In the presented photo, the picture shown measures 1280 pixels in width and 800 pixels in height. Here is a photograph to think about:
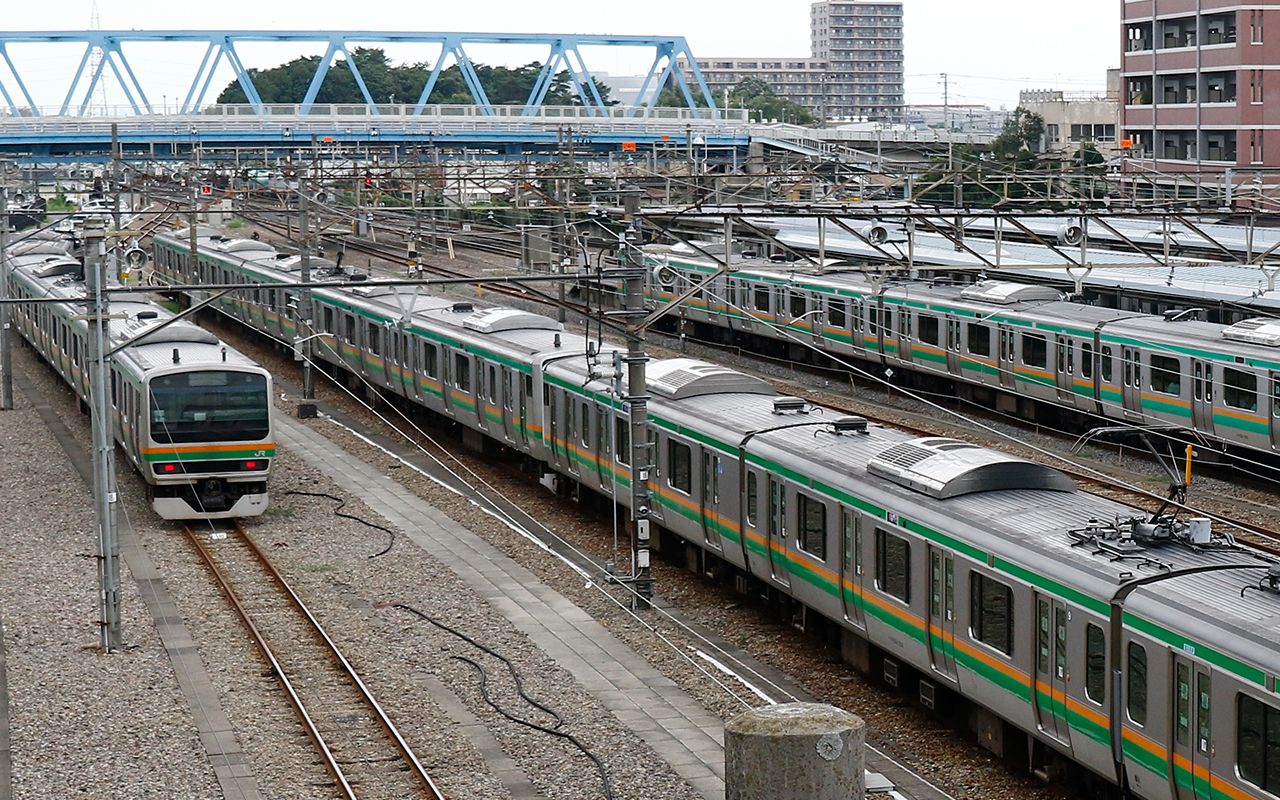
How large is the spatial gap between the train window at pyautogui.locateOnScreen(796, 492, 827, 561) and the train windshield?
8.66 m

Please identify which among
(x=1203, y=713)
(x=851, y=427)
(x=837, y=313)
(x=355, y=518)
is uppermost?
(x=837, y=313)

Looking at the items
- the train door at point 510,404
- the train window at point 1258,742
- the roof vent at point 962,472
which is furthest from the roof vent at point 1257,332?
the train window at point 1258,742

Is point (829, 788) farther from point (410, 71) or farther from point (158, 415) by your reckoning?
point (410, 71)

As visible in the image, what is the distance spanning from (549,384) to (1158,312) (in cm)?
1242

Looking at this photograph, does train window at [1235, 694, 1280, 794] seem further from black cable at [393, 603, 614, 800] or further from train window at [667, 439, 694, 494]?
train window at [667, 439, 694, 494]

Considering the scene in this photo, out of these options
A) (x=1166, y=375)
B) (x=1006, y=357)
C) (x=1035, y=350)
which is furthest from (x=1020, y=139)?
(x=1166, y=375)

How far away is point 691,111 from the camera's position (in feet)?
260

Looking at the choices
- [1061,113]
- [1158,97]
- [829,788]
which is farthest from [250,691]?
[1061,113]

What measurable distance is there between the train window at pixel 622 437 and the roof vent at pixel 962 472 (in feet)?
19.8

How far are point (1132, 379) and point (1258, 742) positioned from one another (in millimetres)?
15673

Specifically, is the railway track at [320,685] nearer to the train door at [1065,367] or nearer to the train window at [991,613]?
the train window at [991,613]

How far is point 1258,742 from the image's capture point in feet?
30.0

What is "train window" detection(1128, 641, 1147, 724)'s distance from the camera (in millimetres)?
10094

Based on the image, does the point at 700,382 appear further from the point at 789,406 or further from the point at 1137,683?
the point at 1137,683
